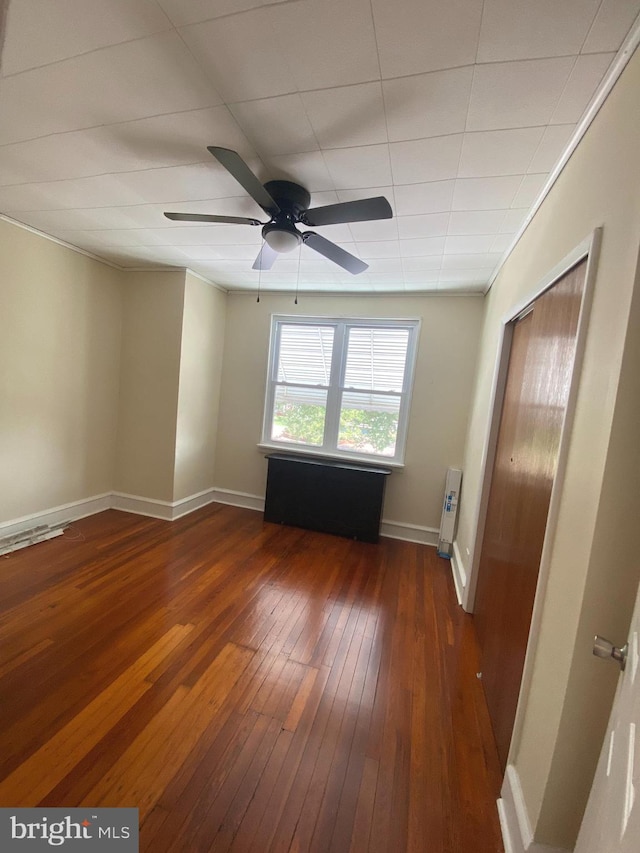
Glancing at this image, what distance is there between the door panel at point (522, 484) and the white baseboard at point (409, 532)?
1462 mm

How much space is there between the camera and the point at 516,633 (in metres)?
1.51

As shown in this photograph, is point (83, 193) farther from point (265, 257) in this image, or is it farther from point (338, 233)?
point (338, 233)

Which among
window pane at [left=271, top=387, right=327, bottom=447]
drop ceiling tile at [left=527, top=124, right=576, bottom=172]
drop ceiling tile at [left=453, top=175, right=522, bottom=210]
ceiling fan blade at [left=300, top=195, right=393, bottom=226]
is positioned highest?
drop ceiling tile at [left=527, top=124, right=576, bottom=172]

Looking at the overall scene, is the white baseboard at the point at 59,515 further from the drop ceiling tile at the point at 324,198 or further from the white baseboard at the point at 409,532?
the drop ceiling tile at the point at 324,198

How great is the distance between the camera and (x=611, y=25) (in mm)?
995

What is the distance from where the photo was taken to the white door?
65 cm

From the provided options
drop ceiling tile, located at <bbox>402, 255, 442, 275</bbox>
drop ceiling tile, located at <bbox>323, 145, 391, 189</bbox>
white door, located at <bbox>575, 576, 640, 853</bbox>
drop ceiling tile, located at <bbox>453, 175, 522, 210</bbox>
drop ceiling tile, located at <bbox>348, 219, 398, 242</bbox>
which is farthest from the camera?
drop ceiling tile, located at <bbox>402, 255, 442, 275</bbox>

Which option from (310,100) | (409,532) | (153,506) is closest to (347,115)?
(310,100)

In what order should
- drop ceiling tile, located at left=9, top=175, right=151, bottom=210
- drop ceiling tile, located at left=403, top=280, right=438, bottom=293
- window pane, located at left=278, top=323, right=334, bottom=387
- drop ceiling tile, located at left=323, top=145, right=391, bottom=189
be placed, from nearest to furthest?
1. drop ceiling tile, located at left=323, top=145, right=391, bottom=189
2. drop ceiling tile, located at left=9, top=175, right=151, bottom=210
3. drop ceiling tile, located at left=403, top=280, right=438, bottom=293
4. window pane, located at left=278, top=323, right=334, bottom=387

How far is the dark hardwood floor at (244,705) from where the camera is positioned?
121 cm

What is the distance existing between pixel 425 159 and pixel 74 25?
138cm

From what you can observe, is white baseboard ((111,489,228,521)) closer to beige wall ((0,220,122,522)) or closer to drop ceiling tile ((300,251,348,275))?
beige wall ((0,220,122,522))

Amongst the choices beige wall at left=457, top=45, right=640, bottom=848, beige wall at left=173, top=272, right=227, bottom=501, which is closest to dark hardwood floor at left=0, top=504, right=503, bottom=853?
beige wall at left=457, top=45, right=640, bottom=848

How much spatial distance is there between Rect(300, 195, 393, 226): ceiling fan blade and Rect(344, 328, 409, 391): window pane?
2.14 m
